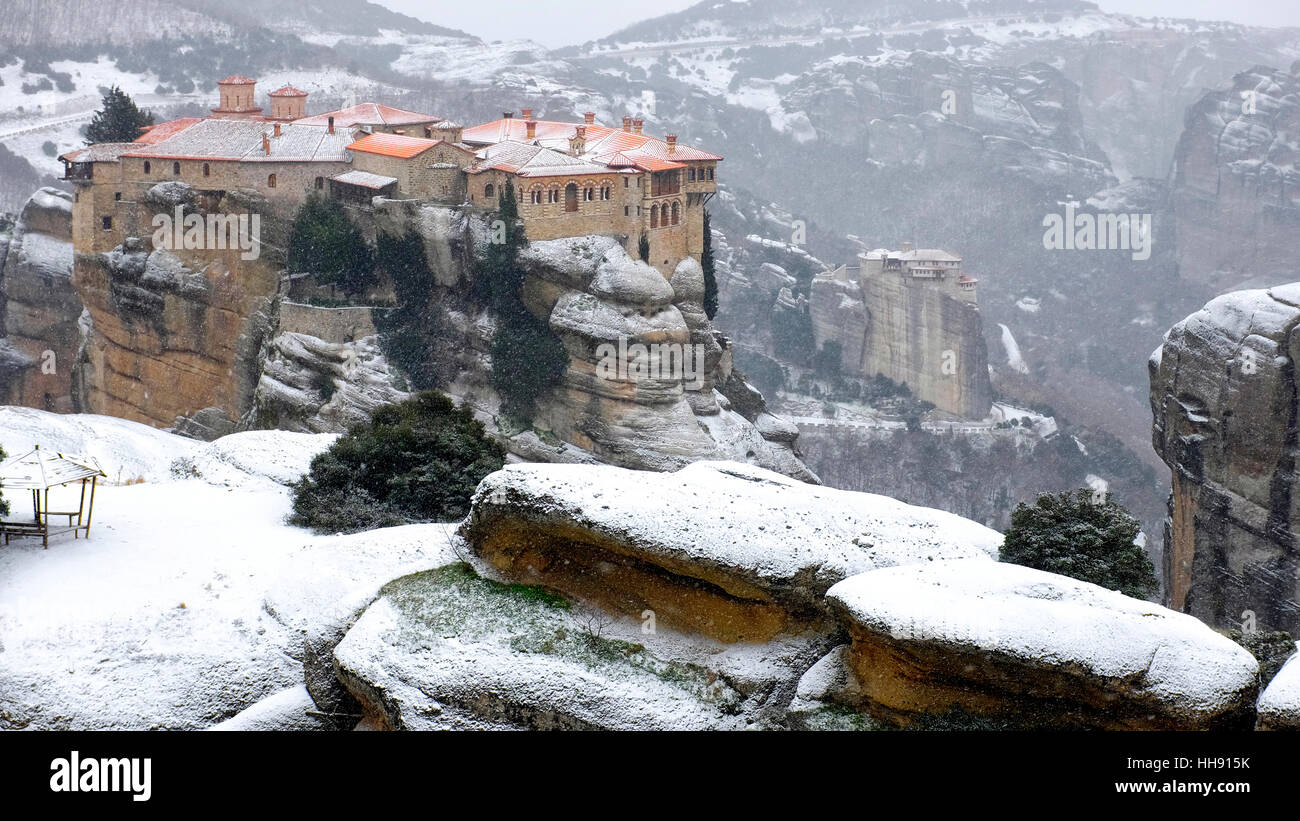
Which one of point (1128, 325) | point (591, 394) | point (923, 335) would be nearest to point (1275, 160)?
point (1128, 325)

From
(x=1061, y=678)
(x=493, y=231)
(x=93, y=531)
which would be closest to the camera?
(x=1061, y=678)

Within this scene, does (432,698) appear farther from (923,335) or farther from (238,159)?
(923,335)

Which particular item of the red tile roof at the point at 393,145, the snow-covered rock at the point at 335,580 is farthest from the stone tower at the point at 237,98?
the snow-covered rock at the point at 335,580

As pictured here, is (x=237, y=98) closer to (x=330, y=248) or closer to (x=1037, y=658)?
(x=330, y=248)

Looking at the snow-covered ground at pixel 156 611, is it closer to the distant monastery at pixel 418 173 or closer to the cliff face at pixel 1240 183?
the distant monastery at pixel 418 173

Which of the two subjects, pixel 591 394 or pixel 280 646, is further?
pixel 591 394

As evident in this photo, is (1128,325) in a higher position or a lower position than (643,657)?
lower

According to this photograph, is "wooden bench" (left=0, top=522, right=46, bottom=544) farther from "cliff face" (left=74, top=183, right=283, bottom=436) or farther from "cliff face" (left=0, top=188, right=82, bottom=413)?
"cliff face" (left=0, top=188, right=82, bottom=413)
